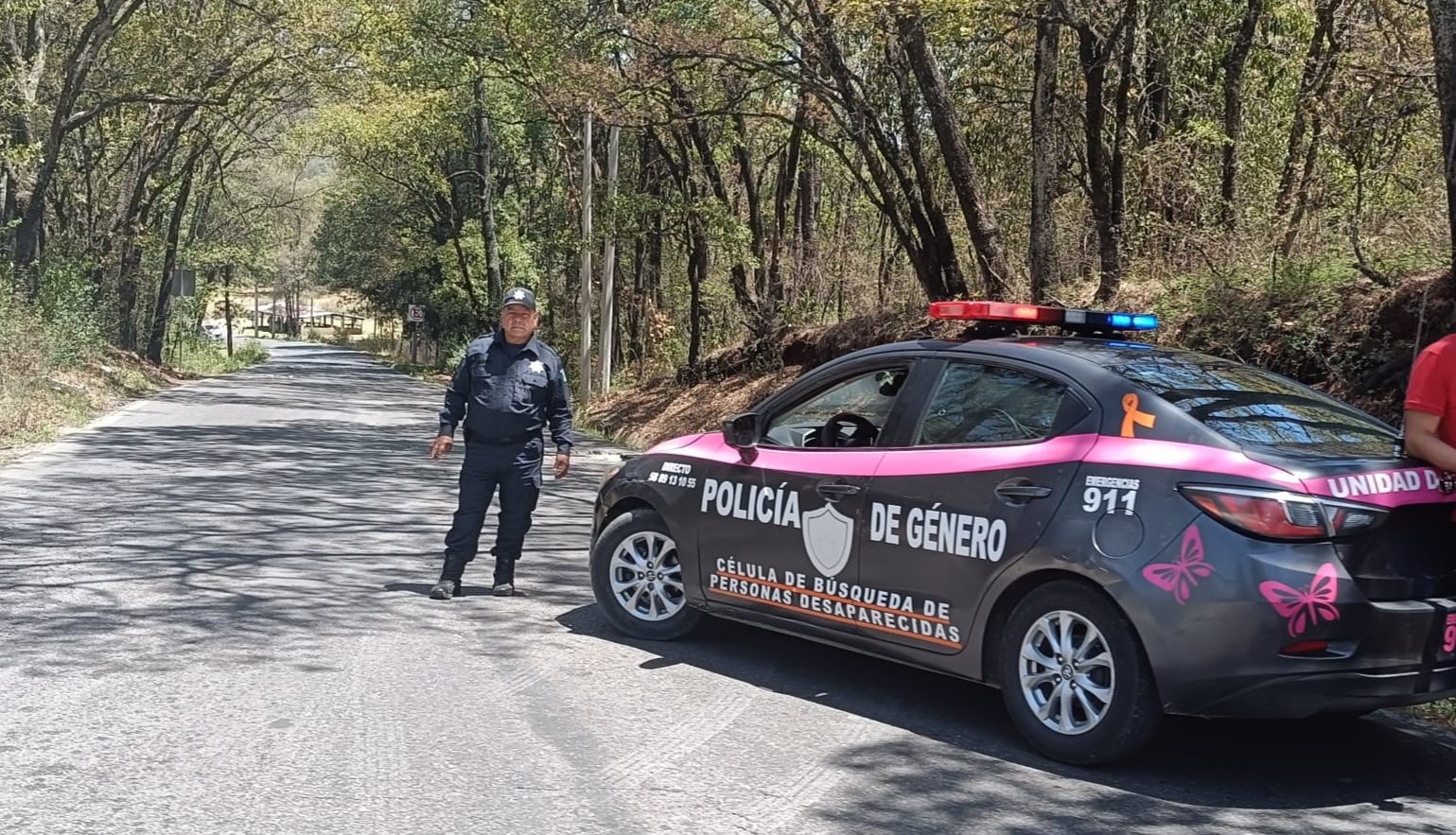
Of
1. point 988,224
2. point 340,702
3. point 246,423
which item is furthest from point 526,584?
point 246,423

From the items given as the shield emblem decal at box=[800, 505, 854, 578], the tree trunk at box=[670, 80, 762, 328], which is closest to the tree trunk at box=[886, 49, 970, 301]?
the tree trunk at box=[670, 80, 762, 328]

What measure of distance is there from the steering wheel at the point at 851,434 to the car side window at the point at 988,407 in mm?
A: 487

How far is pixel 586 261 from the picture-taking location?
2564 centimetres

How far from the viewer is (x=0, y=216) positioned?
3150 centimetres

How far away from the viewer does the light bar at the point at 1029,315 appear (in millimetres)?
6105

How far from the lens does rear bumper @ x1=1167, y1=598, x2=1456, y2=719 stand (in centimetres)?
465

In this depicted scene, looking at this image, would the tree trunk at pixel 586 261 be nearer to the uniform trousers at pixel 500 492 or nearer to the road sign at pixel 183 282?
the uniform trousers at pixel 500 492

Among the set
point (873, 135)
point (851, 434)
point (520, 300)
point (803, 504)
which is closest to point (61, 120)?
point (873, 135)

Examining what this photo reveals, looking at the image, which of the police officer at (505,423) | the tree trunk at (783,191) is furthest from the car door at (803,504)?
the tree trunk at (783,191)

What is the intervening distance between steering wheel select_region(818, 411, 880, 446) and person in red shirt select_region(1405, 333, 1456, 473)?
221 cm

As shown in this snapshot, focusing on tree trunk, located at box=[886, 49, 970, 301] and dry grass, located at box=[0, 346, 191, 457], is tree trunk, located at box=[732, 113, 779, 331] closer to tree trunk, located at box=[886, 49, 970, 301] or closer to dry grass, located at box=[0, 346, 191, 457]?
tree trunk, located at box=[886, 49, 970, 301]

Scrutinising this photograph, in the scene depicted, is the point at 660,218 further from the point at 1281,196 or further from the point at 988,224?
the point at 1281,196

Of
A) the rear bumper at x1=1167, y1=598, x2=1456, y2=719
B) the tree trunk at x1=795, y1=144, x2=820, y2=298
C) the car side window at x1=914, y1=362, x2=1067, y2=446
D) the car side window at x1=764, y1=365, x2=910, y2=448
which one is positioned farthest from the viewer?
the tree trunk at x1=795, y1=144, x2=820, y2=298

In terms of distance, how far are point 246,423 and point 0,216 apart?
14.4m
